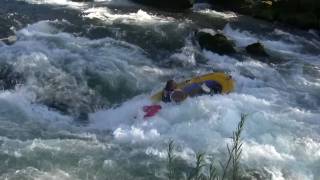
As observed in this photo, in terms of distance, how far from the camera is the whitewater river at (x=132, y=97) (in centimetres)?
862

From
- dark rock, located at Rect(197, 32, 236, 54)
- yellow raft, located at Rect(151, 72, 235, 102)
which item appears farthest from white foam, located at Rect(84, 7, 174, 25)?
yellow raft, located at Rect(151, 72, 235, 102)

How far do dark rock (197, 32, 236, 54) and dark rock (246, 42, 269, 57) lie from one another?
0.44 metres

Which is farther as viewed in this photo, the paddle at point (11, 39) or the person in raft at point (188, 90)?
the paddle at point (11, 39)

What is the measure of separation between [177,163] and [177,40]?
22.0ft

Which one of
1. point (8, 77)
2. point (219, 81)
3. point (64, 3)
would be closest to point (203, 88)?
point (219, 81)

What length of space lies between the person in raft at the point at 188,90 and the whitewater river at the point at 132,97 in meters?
0.19

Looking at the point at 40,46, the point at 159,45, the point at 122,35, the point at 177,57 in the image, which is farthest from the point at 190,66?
the point at 40,46

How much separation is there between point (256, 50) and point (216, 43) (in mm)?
1184

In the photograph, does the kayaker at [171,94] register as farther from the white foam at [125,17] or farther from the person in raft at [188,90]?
the white foam at [125,17]

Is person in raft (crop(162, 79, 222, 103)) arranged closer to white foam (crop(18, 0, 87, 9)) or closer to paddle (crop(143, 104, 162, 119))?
paddle (crop(143, 104, 162, 119))

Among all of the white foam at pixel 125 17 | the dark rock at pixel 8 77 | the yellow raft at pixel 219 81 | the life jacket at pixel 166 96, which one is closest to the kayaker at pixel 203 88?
the yellow raft at pixel 219 81

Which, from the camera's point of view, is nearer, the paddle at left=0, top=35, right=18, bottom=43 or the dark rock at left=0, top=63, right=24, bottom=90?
the dark rock at left=0, top=63, right=24, bottom=90

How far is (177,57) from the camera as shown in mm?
13656

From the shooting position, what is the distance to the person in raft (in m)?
10.8
